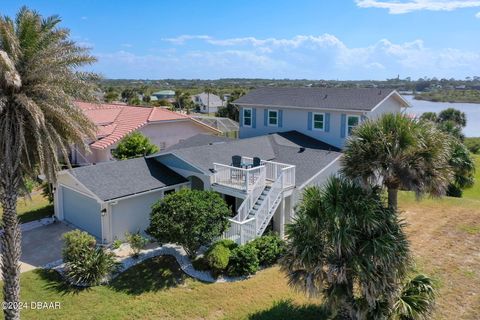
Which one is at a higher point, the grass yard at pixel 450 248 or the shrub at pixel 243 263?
the shrub at pixel 243 263

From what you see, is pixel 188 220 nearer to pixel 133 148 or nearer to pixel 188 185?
pixel 188 185

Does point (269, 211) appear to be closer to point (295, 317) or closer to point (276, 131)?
point (295, 317)

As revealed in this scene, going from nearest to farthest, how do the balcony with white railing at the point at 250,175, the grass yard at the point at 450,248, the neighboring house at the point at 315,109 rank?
1. the grass yard at the point at 450,248
2. the balcony with white railing at the point at 250,175
3. the neighboring house at the point at 315,109

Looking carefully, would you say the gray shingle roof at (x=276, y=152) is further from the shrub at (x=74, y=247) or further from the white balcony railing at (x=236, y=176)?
the shrub at (x=74, y=247)

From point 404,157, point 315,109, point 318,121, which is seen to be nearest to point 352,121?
point 318,121

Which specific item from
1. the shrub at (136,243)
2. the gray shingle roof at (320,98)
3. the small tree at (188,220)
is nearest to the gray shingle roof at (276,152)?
the gray shingle roof at (320,98)

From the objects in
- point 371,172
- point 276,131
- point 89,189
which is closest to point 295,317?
point 371,172

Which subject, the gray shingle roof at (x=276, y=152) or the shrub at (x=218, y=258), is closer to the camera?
the shrub at (x=218, y=258)
